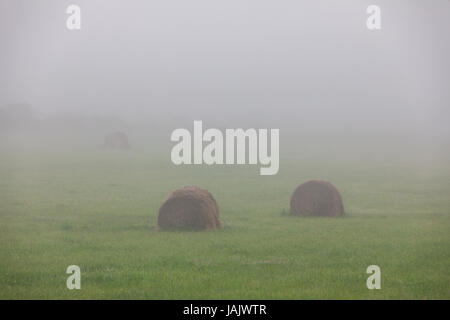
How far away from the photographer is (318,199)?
79.5ft

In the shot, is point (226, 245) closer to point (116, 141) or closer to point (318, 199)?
point (318, 199)

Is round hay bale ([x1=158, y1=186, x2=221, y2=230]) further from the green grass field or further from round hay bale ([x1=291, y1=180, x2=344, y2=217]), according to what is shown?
round hay bale ([x1=291, y1=180, x2=344, y2=217])

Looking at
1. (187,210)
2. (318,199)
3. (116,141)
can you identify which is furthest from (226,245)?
(116,141)

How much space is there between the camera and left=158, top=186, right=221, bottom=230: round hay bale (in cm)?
2050

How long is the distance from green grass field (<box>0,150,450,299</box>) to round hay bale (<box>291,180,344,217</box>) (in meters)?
0.73

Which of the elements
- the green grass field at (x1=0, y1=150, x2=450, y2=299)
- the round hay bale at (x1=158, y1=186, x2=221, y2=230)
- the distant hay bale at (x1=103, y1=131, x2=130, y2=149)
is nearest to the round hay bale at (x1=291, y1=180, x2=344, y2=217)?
the green grass field at (x1=0, y1=150, x2=450, y2=299)

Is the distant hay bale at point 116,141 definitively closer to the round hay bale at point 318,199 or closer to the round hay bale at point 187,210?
the round hay bale at point 318,199

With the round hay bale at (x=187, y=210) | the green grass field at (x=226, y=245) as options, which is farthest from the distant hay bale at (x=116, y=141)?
the round hay bale at (x=187, y=210)

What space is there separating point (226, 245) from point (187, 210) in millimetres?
2694

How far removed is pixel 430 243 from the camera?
62.2ft

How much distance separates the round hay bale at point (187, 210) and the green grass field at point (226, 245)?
54 centimetres

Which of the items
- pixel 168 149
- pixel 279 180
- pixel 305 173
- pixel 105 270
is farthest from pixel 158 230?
pixel 168 149
